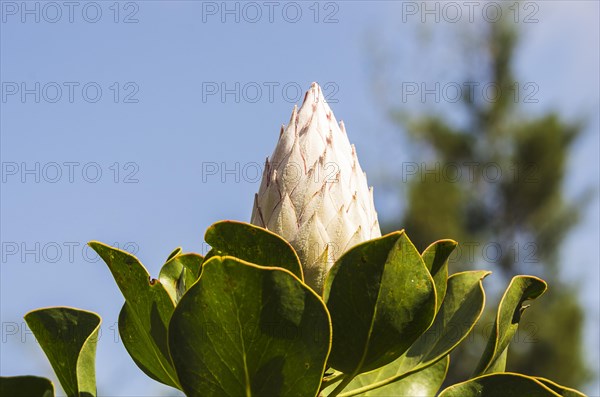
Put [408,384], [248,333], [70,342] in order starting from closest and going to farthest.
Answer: [248,333], [70,342], [408,384]

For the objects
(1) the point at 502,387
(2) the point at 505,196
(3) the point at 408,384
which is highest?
(1) the point at 502,387

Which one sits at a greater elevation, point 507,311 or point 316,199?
point 316,199

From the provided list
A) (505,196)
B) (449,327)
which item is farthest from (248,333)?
(505,196)

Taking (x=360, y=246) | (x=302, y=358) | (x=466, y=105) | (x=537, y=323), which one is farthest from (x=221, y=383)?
(x=466, y=105)

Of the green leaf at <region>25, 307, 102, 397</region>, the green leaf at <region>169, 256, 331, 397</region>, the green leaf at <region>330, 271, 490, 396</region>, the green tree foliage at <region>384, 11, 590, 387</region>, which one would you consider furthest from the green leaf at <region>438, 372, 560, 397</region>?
the green tree foliage at <region>384, 11, 590, 387</region>

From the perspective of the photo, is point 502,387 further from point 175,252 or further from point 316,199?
point 175,252

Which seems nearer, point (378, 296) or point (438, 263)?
point (378, 296)
